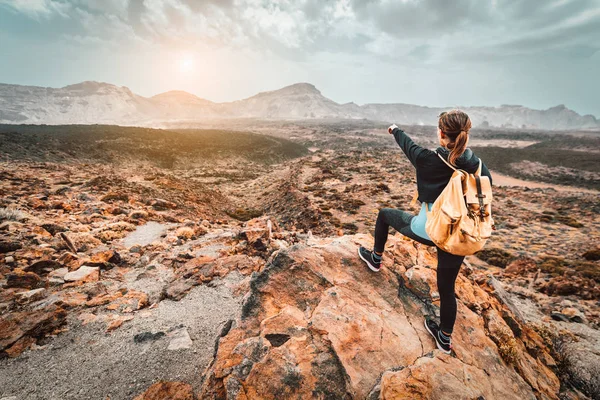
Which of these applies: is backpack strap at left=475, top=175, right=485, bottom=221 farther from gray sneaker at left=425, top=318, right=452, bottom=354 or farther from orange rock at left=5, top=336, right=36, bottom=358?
orange rock at left=5, top=336, right=36, bottom=358

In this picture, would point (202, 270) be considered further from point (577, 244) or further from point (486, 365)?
point (577, 244)

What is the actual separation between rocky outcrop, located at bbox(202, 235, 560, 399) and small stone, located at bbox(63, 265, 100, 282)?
398cm

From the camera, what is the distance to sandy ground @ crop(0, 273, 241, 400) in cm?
A: 271

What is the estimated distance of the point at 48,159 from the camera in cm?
2058

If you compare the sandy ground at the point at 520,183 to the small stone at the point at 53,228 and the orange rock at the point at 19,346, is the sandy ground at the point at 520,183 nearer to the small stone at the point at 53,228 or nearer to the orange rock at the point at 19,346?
the small stone at the point at 53,228

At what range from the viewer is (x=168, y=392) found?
2.60 meters

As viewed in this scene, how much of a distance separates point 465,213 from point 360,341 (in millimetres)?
1655

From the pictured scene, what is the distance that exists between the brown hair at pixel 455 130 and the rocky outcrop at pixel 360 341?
195 centimetres

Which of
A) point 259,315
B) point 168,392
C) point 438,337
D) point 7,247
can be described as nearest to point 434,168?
point 438,337

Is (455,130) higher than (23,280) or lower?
higher

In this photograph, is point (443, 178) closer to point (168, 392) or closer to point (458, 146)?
point (458, 146)

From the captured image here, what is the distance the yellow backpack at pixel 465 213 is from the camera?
216 centimetres

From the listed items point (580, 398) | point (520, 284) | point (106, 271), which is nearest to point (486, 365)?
point (580, 398)

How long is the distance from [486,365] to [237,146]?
38898 mm
